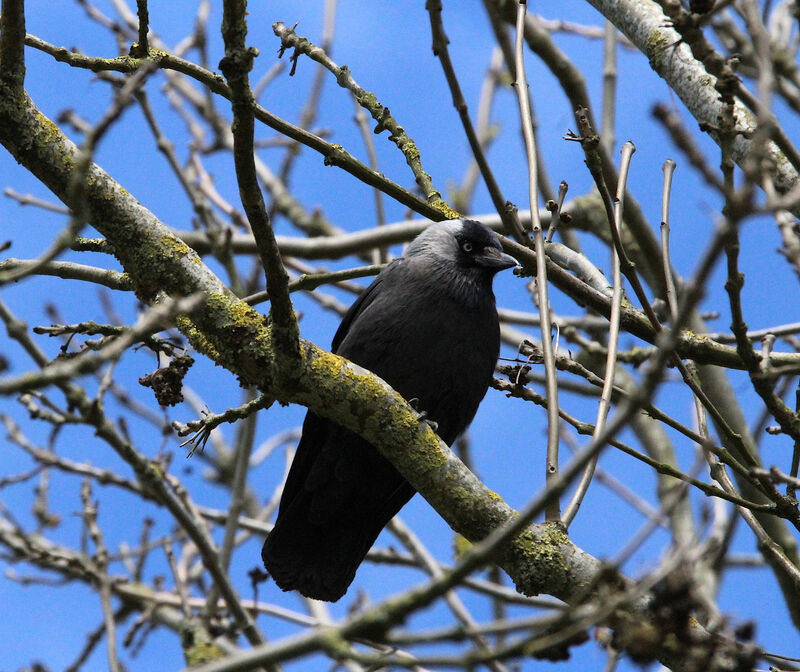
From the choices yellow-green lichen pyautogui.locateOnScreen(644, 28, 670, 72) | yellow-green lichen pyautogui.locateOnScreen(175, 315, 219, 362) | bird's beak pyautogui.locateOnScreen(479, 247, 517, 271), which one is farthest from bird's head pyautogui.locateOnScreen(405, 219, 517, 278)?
yellow-green lichen pyautogui.locateOnScreen(175, 315, 219, 362)

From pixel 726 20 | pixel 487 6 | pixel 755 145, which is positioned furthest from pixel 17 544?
pixel 755 145

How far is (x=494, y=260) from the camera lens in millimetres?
5672

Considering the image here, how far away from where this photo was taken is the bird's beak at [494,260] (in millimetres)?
5656

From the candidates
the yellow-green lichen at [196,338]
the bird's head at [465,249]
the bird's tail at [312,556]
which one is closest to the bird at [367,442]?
the bird's tail at [312,556]

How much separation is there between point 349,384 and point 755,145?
2.12 meters

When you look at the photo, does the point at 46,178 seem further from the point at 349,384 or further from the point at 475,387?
the point at 475,387

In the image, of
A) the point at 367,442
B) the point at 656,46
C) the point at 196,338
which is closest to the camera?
the point at 196,338

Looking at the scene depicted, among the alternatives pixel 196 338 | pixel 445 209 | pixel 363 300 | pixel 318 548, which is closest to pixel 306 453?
pixel 318 548

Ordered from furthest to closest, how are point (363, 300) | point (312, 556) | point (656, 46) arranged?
point (363, 300) → point (312, 556) → point (656, 46)

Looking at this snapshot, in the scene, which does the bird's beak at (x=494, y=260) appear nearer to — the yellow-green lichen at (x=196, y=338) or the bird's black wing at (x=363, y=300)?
the bird's black wing at (x=363, y=300)

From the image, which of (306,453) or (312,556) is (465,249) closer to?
(306,453)

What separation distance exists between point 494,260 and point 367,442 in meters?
1.53

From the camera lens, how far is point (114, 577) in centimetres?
661

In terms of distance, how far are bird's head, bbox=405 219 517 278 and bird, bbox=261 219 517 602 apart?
0.44 metres
